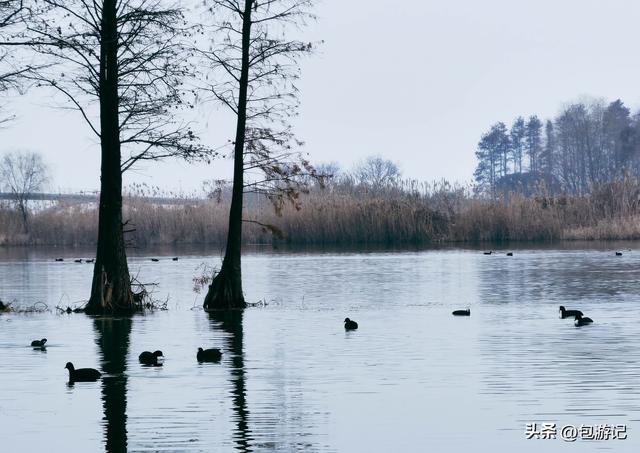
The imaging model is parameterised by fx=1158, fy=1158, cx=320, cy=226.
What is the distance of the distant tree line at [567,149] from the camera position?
12094 centimetres

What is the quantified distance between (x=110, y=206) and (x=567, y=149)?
107442 millimetres

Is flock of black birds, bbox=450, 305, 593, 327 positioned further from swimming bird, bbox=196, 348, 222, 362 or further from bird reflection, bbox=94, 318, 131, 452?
swimming bird, bbox=196, 348, 222, 362

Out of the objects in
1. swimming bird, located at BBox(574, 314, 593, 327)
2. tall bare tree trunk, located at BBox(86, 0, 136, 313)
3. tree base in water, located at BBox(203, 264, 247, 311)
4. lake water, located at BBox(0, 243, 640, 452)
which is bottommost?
lake water, located at BBox(0, 243, 640, 452)

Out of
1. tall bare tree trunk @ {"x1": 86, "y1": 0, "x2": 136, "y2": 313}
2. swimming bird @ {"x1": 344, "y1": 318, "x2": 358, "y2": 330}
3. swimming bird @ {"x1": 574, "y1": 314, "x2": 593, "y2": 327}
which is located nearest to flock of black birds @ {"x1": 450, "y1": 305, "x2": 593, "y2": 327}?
swimming bird @ {"x1": 574, "y1": 314, "x2": 593, "y2": 327}

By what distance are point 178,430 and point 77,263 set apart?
4040 centimetres

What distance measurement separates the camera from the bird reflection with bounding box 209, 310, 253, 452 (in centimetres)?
1157

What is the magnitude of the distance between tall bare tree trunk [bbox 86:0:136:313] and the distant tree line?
88.1m

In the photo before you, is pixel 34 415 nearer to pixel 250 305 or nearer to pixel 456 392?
pixel 456 392

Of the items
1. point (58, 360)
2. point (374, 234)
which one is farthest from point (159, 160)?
point (374, 234)

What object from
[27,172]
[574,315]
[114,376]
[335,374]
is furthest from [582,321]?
[27,172]

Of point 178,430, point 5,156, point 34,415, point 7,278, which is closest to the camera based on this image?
point 178,430

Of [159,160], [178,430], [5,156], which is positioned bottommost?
[178,430]

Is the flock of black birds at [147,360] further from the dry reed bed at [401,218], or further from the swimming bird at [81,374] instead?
the dry reed bed at [401,218]

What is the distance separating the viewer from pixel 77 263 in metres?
51.3
